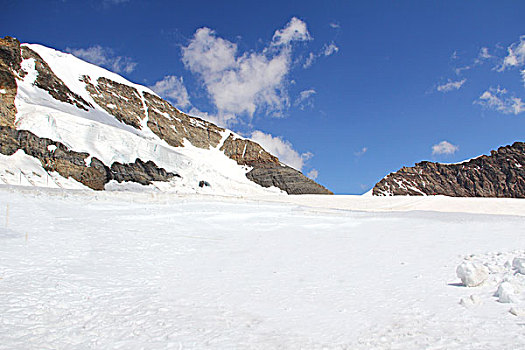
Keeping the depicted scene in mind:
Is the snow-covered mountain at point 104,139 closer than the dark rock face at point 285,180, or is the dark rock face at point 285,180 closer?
the snow-covered mountain at point 104,139

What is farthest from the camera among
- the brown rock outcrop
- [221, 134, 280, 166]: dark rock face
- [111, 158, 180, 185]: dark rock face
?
[221, 134, 280, 166]: dark rock face

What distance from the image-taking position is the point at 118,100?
79438 millimetres

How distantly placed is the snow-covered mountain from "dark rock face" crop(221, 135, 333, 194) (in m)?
0.23

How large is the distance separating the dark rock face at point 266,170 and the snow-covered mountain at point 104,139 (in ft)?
0.76

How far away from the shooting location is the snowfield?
3738mm

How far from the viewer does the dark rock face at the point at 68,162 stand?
1486 inches

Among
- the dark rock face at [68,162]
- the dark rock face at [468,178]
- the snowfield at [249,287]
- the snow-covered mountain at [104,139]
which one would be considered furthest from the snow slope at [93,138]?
the snowfield at [249,287]

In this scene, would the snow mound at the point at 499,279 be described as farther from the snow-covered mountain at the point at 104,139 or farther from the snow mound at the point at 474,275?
the snow-covered mountain at the point at 104,139

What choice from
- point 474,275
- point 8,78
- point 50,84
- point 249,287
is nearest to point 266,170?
point 50,84

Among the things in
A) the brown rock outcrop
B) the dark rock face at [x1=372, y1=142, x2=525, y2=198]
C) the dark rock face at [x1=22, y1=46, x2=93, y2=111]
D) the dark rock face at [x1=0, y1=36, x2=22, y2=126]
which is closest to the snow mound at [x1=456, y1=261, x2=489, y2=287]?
the dark rock face at [x1=0, y1=36, x2=22, y2=126]

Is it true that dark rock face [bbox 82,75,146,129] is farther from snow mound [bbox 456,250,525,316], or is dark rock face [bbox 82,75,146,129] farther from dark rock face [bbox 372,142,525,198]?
snow mound [bbox 456,250,525,316]

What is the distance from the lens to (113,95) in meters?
79.8

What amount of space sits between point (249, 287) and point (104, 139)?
166ft

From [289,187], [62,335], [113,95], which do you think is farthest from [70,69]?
[62,335]
